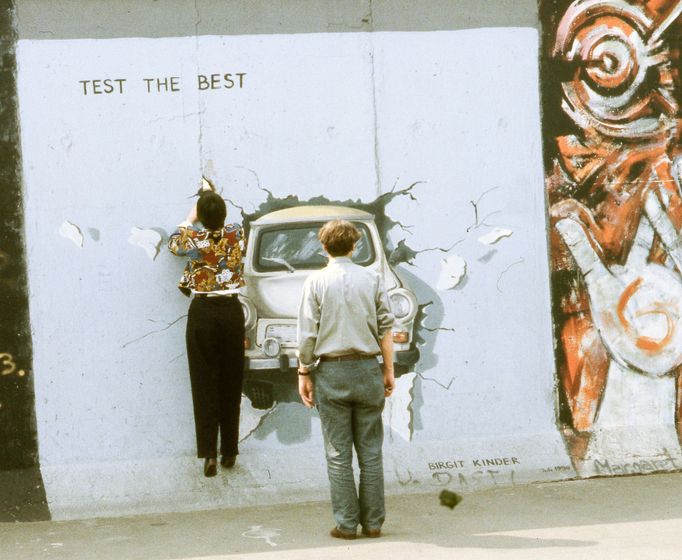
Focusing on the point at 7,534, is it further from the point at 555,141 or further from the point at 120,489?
the point at 555,141

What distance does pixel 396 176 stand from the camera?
723 cm

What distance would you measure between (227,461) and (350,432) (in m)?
1.27

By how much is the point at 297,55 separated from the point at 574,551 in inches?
139

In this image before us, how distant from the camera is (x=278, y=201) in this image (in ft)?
23.4

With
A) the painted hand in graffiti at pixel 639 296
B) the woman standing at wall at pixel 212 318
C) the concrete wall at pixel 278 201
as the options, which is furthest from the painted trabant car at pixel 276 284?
the painted hand in graffiti at pixel 639 296

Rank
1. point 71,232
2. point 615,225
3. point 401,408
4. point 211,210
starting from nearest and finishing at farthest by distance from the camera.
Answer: point 211,210
point 71,232
point 401,408
point 615,225

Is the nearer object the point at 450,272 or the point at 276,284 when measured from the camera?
the point at 276,284

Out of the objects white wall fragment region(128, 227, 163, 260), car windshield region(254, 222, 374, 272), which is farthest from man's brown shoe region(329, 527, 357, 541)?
white wall fragment region(128, 227, 163, 260)

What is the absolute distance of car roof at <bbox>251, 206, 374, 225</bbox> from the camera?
7117mm

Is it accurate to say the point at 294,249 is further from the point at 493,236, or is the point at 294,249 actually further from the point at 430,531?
the point at 430,531

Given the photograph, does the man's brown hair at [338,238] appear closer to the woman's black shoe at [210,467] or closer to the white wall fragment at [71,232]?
the woman's black shoe at [210,467]

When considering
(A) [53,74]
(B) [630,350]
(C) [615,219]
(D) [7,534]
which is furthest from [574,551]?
(A) [53,74]
